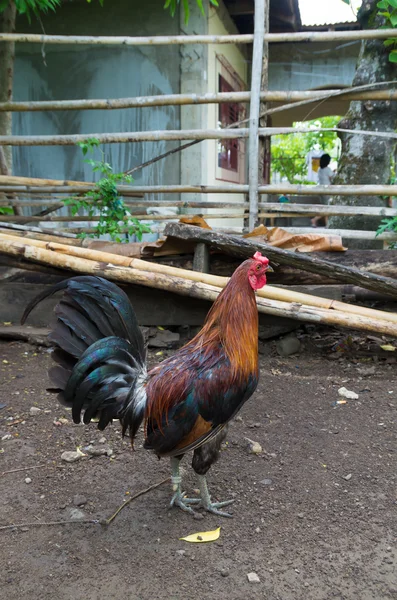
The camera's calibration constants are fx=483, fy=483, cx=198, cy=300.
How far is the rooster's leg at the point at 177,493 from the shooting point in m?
2.60

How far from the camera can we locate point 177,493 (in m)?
2.64

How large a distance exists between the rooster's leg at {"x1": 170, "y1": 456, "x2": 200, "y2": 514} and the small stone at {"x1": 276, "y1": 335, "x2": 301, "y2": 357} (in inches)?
82.0

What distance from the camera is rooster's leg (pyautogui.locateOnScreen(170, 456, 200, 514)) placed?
2598 millimetres

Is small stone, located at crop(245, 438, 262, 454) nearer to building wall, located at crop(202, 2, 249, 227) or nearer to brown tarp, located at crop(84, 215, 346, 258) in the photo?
brown tarp, located at crop(84, 215, 346, 258)

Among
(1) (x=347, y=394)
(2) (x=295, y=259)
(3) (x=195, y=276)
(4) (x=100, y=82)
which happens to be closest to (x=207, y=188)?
(3) (x=195, y=276)

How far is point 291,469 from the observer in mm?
2924

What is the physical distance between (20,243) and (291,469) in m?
3.05

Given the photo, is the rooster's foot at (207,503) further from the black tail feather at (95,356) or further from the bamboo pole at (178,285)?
the bamboo pole at (178,285)

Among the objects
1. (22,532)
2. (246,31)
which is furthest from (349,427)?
(246,31)

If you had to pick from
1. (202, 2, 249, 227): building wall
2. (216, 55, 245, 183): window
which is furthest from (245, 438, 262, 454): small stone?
(216, 55, 245, 183): window

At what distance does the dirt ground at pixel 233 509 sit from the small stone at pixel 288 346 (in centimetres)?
67

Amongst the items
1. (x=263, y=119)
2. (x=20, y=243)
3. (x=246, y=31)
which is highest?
(x=246, y=31)

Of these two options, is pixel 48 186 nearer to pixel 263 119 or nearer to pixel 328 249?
pixel 263 119

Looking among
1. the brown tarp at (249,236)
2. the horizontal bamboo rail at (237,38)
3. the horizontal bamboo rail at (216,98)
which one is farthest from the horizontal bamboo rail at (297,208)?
the horizontal bamboo rail at (237,38)
